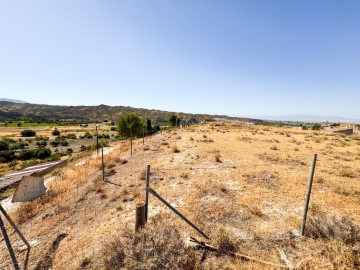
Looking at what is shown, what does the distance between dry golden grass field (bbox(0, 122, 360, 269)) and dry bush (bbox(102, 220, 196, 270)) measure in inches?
0.9

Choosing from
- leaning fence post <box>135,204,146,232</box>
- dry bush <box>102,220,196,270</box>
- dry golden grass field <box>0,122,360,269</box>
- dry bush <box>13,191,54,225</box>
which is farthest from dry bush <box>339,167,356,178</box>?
dry bush <box>13,191,54,225</box>

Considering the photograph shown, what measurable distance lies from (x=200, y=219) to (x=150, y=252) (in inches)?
104

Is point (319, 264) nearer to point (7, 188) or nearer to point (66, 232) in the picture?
point (66, 232)

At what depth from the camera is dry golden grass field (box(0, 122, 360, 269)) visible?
492 centimetres

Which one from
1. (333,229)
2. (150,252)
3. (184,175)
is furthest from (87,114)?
(333,229)

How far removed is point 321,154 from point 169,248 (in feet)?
58.7

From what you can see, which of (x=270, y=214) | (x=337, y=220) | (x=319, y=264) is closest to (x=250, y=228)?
(x=270, y=214)

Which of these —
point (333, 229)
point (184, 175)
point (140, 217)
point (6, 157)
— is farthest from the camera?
point (6, 157)

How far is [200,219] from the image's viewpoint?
6930mm

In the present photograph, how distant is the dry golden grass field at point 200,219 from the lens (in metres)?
4.92

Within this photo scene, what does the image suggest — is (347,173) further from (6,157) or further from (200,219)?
(6,157)

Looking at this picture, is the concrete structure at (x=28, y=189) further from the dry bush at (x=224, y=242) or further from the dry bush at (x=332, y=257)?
the dry bush at (x=332, y=257)

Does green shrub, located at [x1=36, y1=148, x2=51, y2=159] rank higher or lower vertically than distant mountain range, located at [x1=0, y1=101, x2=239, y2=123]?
lower

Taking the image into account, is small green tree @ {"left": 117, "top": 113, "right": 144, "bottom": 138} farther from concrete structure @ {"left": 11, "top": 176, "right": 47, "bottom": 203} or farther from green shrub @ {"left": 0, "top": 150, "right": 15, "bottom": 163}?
green shrub @ {"left": 0, "top": 150, "right": 15, "bottom": 163}
